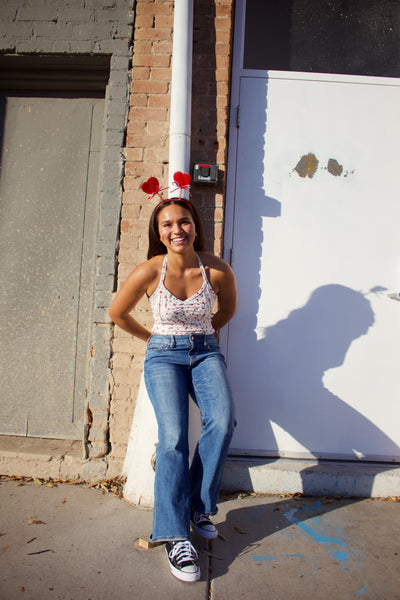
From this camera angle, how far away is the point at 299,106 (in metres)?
3.20

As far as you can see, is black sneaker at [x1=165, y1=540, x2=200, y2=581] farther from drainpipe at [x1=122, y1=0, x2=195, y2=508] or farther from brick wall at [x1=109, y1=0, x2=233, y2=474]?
brick wall at [x1=109, y1=0, x2=233, y2=474]

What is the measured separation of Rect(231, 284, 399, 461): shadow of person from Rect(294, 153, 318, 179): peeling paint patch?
2.74 feet

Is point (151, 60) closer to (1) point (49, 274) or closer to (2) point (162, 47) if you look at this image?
(2) point (162, 47)

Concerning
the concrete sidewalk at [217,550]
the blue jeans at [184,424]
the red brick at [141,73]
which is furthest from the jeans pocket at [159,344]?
the red brick at [141,73]

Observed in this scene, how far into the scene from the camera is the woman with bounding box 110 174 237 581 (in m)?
2.16

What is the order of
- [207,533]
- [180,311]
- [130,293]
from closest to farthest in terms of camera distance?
1. [207,533]
2. [180,311]
3. [130,293]

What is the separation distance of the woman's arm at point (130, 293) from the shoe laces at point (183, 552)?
1.23 metres

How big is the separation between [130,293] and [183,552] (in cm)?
137

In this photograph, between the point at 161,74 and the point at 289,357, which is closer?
the point at 161,74

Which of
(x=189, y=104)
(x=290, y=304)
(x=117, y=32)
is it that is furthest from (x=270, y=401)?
(x=117, y=32)

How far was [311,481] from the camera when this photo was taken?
2.97 meters

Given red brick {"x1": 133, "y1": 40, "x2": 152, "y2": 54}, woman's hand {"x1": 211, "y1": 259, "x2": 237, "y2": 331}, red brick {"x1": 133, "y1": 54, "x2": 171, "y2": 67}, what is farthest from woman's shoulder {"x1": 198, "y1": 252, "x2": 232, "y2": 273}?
red brick {"x1": 133, "y1": 40, "x2": 152, "y2": 54}

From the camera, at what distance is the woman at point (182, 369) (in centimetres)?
216

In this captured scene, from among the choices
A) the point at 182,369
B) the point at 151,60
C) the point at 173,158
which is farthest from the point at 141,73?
the point at 182,369
